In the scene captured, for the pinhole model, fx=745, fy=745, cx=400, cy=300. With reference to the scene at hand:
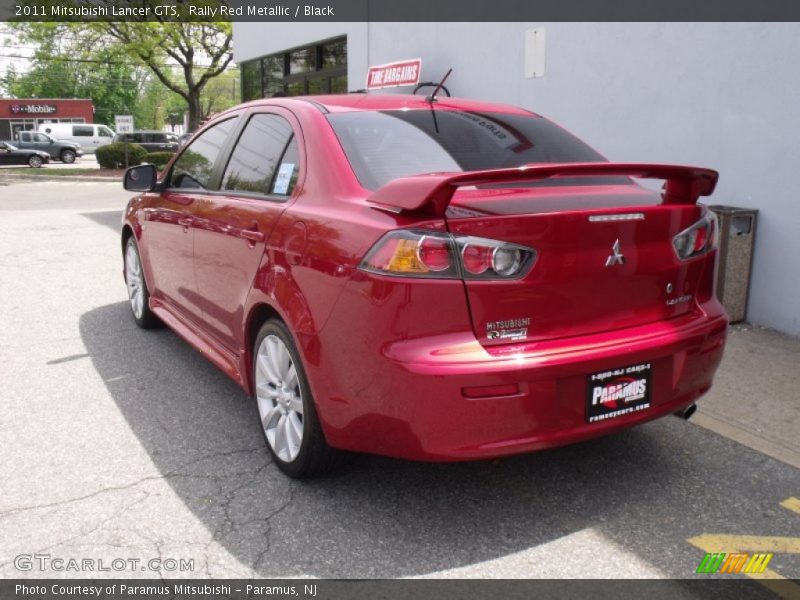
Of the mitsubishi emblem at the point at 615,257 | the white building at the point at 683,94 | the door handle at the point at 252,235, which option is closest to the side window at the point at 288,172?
the door handle at the point at 252,235

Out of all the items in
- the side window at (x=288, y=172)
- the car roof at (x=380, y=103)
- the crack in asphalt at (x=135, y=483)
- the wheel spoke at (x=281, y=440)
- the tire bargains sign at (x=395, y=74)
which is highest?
the tire bargains sign at (x=395, y=74)

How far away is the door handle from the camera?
3.34 metres

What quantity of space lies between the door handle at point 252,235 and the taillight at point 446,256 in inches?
38.0

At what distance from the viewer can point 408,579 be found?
2.56m

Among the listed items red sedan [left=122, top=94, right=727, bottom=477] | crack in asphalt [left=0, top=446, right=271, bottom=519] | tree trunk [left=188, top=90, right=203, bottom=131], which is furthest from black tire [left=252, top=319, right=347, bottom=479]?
tree trunk [left=188, top=90, right=203, bottom=131]

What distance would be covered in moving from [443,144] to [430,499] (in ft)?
5.05

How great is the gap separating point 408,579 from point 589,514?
0.84 metres

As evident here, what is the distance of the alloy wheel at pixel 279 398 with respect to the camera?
10.3ft

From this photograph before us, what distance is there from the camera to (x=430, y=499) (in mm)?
3090

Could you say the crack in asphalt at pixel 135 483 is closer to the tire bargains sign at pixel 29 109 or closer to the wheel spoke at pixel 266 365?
the wheel spoke at pixel 266 365

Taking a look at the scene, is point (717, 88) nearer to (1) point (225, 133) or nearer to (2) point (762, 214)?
(2) point (762, 214)

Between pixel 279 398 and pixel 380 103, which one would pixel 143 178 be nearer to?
pixel 380 103

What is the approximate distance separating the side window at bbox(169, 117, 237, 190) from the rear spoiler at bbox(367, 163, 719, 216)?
179 centimetres

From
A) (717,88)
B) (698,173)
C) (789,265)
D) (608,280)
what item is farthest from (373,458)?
(717,88)
